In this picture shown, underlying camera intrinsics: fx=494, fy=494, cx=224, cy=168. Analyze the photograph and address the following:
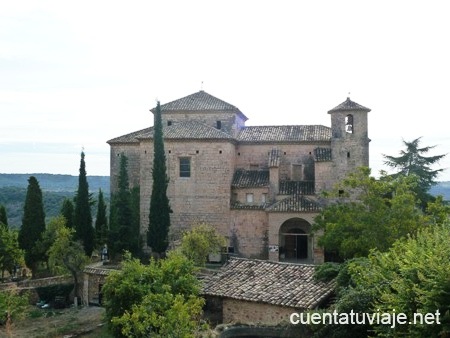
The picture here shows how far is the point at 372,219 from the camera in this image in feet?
73.5

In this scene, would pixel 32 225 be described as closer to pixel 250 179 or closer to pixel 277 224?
pixel 250 179

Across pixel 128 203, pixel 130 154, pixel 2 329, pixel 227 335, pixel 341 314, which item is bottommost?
pixel 2 329

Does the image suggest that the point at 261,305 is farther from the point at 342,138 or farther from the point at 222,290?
the point at 342,138

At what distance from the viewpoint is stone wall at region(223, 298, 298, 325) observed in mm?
16625

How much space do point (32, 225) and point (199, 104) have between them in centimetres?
1432

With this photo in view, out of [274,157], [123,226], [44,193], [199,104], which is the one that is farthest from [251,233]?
[44,193]

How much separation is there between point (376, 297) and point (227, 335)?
476 centimetres

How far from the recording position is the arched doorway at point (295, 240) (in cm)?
3288

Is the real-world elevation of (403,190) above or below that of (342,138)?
below

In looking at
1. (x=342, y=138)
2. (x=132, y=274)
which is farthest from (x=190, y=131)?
(x=132, y=274)

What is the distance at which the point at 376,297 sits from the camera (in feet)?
40.1

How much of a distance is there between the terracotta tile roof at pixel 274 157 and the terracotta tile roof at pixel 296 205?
7.92ft

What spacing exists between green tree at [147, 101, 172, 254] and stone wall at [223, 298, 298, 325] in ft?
41.8

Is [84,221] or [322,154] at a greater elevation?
[322,154]
